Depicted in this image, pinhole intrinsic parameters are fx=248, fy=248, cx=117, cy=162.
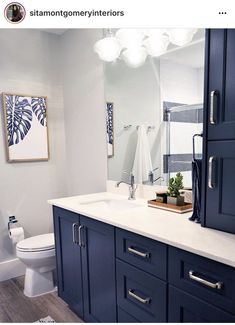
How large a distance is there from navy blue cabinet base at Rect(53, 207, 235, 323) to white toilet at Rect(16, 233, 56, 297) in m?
0.18

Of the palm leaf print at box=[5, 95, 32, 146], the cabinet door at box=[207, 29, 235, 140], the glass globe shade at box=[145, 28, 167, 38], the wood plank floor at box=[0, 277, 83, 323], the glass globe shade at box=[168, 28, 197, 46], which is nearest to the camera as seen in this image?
the cabinet door at box=[207, 29, 235, 140]

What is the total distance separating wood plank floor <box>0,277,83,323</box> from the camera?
190 centimetres

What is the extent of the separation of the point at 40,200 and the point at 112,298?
5.13 feet

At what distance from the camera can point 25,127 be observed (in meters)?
2.59

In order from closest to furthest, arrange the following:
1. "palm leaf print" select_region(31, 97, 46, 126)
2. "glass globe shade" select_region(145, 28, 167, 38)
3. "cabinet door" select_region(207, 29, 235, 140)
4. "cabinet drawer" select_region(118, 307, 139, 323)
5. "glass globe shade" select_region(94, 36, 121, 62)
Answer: "cabinet door" select_region(207, 29, 235, 140), "cabinet drawer" select_region(118, 307, 139, 323), "glass globe shade" select_region(145, 28, 167, 38), "glass globe shade" select_region(94, 36, 121, 62), "palm leaf print" select_region(31, 97, 46, 126)

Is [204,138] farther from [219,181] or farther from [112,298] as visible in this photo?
[112,298]

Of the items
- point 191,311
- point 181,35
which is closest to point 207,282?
point 191,311

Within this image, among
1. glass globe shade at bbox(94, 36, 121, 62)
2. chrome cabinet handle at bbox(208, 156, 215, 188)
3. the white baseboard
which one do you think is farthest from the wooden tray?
the white baseboard

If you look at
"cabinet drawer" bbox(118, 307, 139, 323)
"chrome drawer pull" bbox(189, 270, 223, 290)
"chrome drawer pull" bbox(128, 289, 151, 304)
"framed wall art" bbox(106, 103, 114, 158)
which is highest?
"framed wall art" bbox(106, 103, 114, 158)

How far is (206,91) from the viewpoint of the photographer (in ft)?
4.08

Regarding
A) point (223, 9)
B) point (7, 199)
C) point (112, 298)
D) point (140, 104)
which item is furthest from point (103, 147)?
point (223, 9)

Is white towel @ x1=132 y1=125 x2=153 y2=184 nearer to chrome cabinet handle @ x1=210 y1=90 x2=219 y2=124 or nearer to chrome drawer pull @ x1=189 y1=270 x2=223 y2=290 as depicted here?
chrome cabinet handle @ x1=210 y1=90 x2=219 y2=124

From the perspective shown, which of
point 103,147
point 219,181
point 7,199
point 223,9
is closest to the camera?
point 223,9

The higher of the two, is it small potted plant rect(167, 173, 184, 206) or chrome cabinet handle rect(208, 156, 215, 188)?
chrome cabinet handle rect(208, 156, 215, 188)
